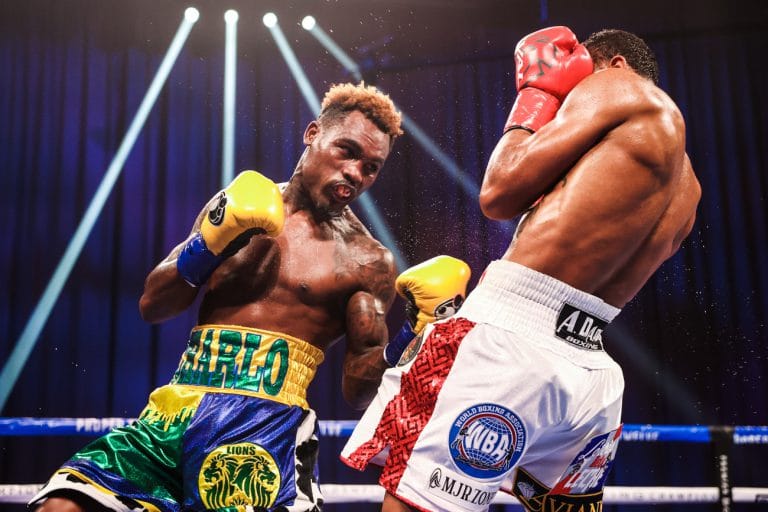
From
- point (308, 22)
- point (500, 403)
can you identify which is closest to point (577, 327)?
point (500, 403)

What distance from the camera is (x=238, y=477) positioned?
1.82 meters

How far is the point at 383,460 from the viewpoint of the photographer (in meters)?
1.44

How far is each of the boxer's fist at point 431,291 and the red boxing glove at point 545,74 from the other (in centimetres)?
68

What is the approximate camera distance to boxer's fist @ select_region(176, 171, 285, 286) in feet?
6.19

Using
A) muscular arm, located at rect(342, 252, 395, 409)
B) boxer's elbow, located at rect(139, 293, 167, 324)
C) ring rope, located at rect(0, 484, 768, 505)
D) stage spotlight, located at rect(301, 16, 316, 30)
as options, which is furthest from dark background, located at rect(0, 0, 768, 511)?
boxer's elbow, located at rect(139, 293, 167, 324)

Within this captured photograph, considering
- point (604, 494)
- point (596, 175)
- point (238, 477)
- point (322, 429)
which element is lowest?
point (604, 494)

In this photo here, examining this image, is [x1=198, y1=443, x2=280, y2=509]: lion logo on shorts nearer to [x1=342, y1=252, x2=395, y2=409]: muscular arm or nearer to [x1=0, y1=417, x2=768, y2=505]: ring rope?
[x1=342, y1=252, x2=395, y2=409]: muscular arm

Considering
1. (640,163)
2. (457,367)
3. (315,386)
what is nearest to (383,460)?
(457,367)

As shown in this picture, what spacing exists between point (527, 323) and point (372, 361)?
2.83ft

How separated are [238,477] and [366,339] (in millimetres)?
566

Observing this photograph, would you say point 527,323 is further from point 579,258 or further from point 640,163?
point 640,163

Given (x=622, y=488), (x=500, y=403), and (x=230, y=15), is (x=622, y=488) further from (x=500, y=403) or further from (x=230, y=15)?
(x=230, y=15)

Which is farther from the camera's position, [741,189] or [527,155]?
[741,189]

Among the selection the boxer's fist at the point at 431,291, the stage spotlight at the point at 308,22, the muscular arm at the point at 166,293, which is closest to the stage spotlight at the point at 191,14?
the stage spotlight at the point at 308,22
